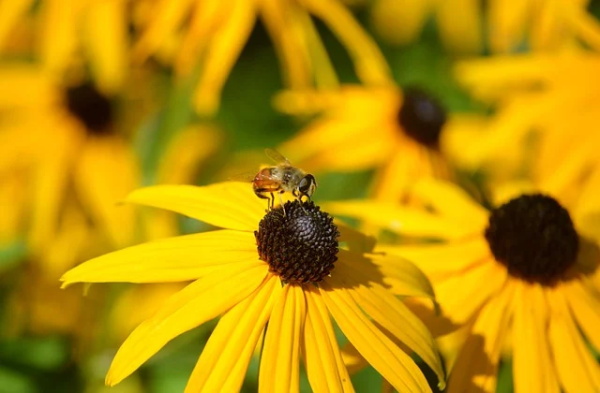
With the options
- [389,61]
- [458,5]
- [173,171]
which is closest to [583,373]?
[173,171]

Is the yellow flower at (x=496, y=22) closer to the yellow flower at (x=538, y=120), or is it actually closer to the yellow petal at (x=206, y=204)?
the yellow flower at (x=538, y=120)

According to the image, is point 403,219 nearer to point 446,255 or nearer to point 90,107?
point 446,255

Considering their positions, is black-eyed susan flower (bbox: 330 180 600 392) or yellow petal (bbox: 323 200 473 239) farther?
yellow petal (bbox: 323 200 473 239)

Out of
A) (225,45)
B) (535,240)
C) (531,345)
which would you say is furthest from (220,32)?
(531,345)

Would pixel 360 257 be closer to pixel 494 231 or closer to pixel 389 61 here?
pixel 494 231

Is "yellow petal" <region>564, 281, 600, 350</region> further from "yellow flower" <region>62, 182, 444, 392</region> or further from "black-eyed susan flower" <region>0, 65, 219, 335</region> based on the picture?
"black-eyed susan flower" <region>0, 65, 219, 335</region>

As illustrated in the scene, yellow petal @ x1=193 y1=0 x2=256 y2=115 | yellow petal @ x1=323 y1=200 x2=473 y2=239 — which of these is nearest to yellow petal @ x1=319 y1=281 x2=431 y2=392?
yellow petal @ x1=323 y1=200 x2=473 y2=239
